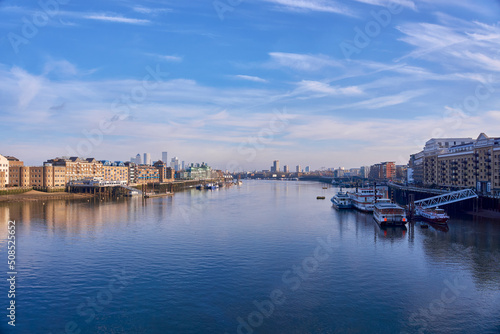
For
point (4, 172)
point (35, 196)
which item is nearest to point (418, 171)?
point (35, 196)

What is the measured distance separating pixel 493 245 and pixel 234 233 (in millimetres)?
24608

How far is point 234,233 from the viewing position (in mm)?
38250

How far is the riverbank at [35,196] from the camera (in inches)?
2930

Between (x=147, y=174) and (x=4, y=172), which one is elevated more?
(x=4, y=172)

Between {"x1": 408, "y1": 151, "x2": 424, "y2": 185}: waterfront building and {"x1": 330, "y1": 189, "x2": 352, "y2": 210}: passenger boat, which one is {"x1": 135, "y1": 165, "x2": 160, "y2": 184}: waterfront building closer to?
{"x1": 330, "y1": 189, "x2": 352, "y2": 210}: passenger boat

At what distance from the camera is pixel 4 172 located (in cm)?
9019

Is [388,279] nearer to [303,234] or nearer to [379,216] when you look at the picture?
[303,234]

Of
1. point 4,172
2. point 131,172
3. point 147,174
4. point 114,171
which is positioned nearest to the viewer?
point 4,172

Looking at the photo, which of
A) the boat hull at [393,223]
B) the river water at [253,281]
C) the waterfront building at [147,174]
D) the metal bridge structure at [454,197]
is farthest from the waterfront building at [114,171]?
the boat hull at [393,223]

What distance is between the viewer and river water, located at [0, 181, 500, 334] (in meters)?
17.0

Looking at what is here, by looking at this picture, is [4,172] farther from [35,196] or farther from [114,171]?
[114,171]

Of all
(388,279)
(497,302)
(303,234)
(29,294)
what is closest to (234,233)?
(303,234)

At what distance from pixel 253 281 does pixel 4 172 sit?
9303 cm

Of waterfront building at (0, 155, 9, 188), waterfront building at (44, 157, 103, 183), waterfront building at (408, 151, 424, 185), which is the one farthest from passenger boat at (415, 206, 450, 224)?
waterfront building at (44, 157, 103, 183)
